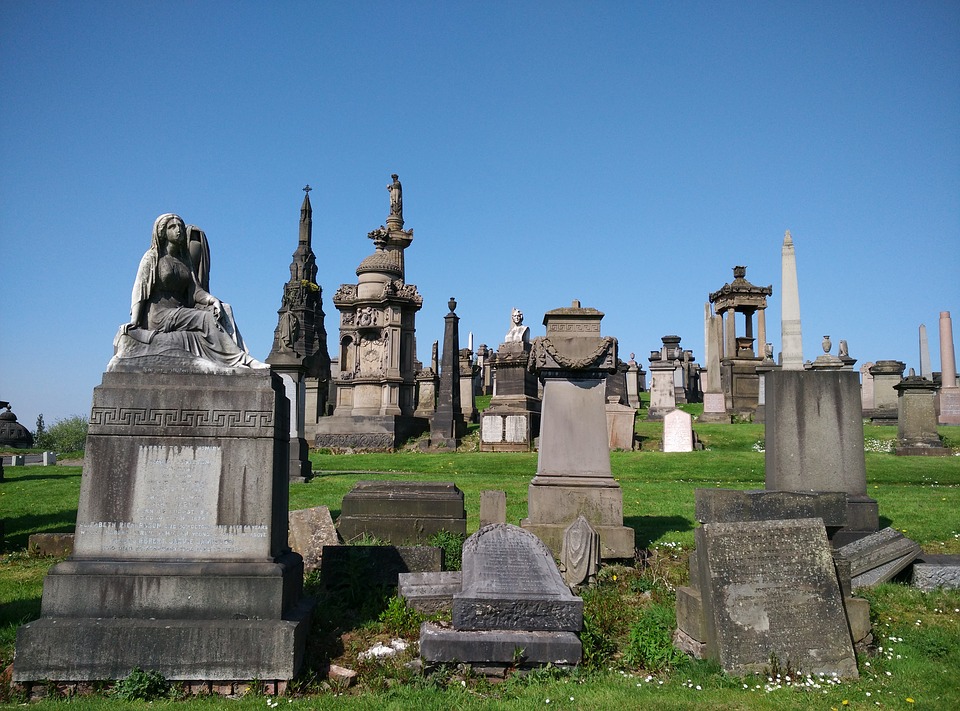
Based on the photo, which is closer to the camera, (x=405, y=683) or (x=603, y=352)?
(x=405, y=683)

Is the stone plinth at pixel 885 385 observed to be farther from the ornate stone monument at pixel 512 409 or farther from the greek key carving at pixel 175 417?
the greek key carving at pixel 175 417

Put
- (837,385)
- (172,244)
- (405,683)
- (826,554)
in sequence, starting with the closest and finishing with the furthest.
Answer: (405,683) < (826,554) < (172,244) < (837,385)

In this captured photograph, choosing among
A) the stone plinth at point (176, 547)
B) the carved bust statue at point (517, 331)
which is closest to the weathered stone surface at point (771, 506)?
the stone plinth at point (176, 547)

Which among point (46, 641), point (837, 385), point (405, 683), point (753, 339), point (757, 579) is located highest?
point (753, 339)

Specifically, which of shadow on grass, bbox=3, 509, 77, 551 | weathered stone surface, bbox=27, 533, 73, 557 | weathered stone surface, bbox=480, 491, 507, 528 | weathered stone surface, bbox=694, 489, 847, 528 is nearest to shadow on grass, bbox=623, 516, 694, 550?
weathered stone surface, bbox=480, 491, 507, 528

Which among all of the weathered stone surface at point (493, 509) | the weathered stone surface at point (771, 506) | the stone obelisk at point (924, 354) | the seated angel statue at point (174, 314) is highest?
the stone obelisk at point (924, 354)

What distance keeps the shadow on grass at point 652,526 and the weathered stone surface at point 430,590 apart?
11.9ft

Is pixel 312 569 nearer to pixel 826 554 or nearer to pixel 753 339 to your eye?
pixel 826 554

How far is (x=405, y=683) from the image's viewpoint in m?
5.18

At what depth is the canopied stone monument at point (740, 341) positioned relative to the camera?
111 ft

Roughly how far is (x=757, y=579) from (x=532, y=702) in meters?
2.05

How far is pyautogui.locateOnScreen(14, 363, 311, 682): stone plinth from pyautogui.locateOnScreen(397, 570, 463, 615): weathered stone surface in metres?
1.21

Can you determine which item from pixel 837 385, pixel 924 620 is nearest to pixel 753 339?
pixel 837 385

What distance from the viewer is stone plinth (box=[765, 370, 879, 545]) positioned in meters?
9.16
